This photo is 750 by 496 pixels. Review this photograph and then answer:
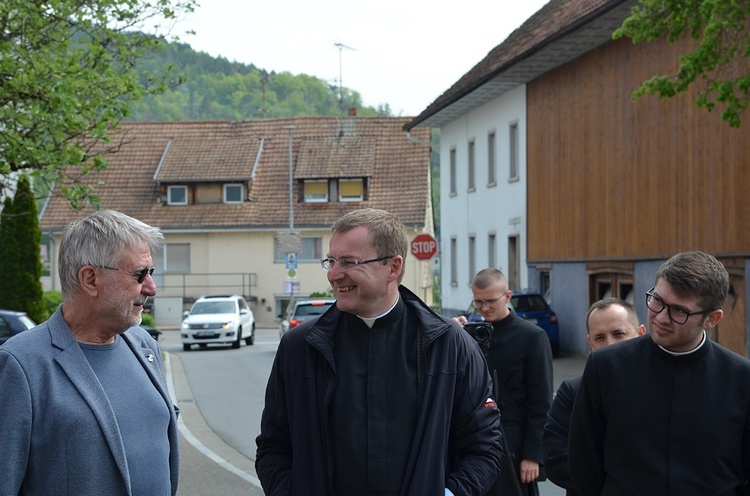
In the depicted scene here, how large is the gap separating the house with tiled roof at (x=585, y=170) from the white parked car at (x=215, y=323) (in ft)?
26.4

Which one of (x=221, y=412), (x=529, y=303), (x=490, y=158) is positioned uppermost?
(x=490, y=158)

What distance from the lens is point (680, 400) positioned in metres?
4.34

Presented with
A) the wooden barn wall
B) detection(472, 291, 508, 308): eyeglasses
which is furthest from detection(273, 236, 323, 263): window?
detection(472, 291, 508, 308): eyeglasses

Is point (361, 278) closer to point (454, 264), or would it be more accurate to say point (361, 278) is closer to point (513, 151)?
point (513, 151)

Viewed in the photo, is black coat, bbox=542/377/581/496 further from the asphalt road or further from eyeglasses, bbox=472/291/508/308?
the asphalt road

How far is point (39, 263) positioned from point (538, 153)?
1394cm

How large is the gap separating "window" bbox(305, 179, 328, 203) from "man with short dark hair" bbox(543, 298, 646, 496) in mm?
52594

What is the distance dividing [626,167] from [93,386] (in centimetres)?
2389

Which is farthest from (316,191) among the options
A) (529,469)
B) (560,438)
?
(560,438)

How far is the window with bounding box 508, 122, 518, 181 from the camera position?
3556 cm

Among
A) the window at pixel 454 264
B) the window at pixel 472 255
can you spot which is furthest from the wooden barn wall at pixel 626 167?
the window at pixel 454 264

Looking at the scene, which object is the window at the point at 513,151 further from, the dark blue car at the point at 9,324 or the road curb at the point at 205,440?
the dark blue car at the point at 9,324

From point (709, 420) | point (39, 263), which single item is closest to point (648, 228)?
point (39, 263)

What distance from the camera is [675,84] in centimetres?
1642
